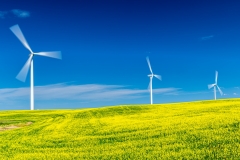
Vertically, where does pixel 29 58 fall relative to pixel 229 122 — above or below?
above

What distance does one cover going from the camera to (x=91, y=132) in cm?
2431

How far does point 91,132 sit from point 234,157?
13903 mm

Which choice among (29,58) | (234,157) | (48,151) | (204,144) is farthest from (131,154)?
(29,58)

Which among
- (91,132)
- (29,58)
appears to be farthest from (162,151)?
(29,58)

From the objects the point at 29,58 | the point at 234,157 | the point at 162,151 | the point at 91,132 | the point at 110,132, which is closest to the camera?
the point at 234,157

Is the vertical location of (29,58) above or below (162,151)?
above

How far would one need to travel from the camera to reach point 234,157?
12.5 metres

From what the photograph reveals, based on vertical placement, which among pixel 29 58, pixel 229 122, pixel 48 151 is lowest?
pixel 48 151

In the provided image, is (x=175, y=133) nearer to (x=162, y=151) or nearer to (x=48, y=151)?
(x=162, y=151)

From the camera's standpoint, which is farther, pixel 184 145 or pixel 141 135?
pixel 141 135

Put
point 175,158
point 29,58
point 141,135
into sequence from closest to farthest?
point 175,158 → point 141,135 → point 29,58

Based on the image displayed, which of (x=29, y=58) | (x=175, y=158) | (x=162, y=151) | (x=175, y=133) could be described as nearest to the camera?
(x=175, y=158)

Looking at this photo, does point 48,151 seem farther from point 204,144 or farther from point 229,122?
point 229,122

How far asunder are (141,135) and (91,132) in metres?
6.02
